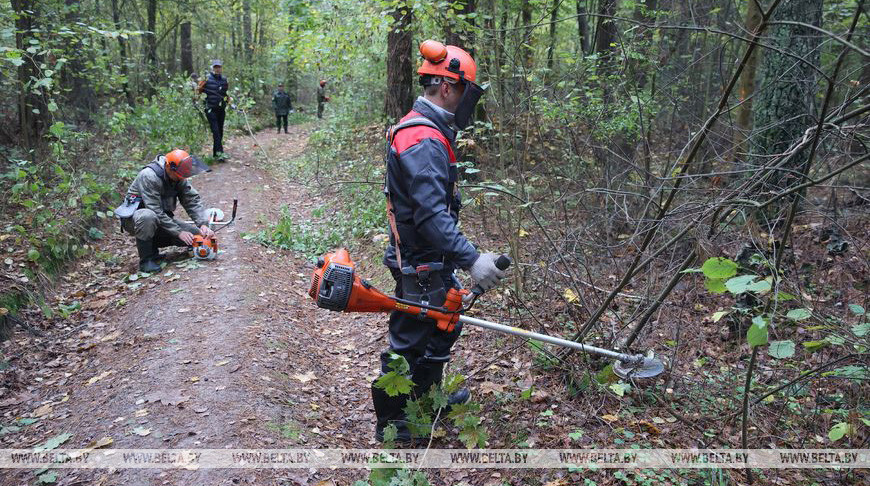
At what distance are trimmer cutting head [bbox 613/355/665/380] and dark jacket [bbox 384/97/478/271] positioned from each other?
4.85 ft

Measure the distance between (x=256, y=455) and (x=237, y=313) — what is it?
2.54 meters

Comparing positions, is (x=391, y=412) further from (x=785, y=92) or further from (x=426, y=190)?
(x=785, y=92)

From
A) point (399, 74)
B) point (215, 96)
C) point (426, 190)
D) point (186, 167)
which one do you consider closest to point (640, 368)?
point (426, 190)

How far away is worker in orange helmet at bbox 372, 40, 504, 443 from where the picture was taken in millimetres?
3277

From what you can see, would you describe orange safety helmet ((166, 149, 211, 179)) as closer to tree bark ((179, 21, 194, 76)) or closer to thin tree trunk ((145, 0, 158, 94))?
thin tree trunk ((145, 0, 158, 94))

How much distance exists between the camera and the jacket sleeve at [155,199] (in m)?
6.99

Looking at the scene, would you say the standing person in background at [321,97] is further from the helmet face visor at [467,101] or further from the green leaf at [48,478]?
the green leaf at [48,478]

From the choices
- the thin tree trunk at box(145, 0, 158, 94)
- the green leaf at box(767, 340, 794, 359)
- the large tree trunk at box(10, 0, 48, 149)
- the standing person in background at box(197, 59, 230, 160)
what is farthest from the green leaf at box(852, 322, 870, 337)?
the thin tree trunk at box(145, 0, 158, 94)

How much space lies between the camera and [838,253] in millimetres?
5730

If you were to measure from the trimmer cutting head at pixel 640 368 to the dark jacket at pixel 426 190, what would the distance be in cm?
148

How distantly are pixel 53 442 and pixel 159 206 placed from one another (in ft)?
12.4

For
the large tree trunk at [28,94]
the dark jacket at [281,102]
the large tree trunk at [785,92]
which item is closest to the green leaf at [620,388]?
the large tree trunk at [785,92]

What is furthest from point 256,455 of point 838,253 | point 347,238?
point 838,253

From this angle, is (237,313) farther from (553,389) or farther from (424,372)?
(553,389)
